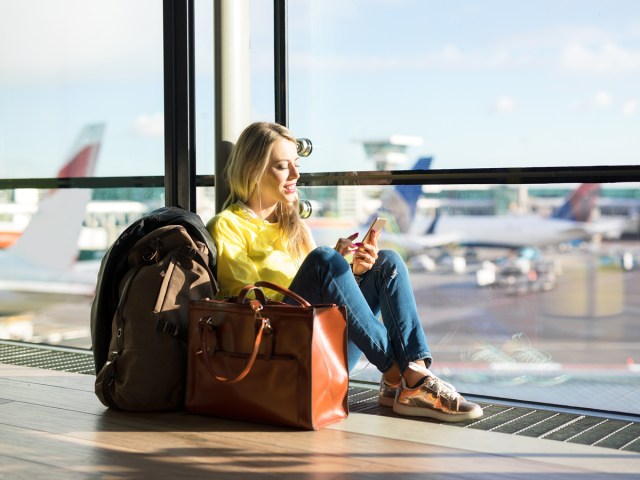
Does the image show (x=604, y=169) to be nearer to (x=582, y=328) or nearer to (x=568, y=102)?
(x=568, y=102)

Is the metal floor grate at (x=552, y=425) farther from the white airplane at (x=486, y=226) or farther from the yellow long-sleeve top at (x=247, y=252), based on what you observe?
the white airplane at (x=486, y=226)

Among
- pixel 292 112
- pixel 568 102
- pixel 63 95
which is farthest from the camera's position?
pixel 63 95

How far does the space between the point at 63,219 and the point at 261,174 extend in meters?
1.93

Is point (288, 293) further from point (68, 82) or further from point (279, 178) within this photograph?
point (68, 82)

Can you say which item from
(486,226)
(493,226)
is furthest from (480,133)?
(493,226)

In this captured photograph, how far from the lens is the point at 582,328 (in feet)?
17.2

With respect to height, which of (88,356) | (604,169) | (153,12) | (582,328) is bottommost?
(582,328)

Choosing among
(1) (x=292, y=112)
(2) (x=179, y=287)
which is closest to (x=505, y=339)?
(1) (x=292, y=112)

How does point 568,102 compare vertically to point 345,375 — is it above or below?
above

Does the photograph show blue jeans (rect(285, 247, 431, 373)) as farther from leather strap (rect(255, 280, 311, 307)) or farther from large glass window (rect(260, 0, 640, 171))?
large glass window (rect(260, 0, 640, 171))

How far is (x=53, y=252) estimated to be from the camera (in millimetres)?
4867

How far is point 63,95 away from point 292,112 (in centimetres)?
172

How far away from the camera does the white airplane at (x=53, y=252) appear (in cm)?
445

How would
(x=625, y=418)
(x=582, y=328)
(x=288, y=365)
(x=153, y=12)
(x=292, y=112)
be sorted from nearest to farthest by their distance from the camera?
(x=288, y=365) < (x=625, y=418) < (x=292, y=112) < (x=153, y=12) < (x=582, y=328)
